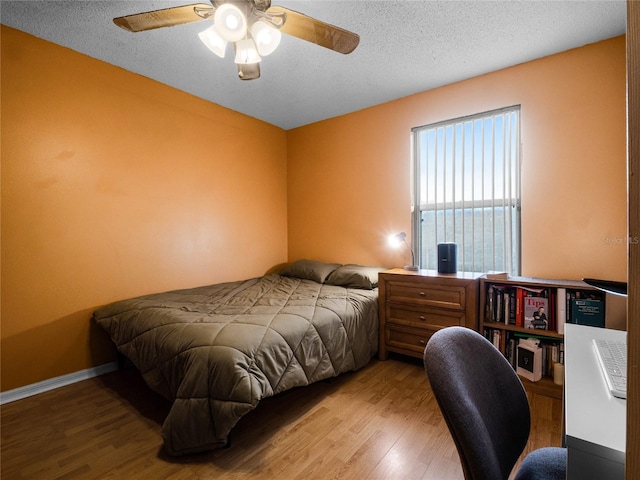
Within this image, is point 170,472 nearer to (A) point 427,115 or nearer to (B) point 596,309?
(B) point 596,309

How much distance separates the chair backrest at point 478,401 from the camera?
2.18 ft

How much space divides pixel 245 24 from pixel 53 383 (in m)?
2.83

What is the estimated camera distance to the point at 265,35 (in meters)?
1.61

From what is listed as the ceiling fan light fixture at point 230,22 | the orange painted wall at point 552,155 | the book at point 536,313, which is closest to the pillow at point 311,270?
the orange painted wall at point 552,155

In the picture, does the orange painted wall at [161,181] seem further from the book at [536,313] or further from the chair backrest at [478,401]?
the chair backrest at [478,401]

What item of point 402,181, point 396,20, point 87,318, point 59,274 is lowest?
point 87,318

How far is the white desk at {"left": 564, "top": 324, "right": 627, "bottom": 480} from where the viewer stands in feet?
1.86

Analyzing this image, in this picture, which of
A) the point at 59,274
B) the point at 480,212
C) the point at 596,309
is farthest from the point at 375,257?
the point at 59,274

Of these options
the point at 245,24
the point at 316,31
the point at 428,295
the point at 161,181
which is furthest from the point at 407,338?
the point at 161,181

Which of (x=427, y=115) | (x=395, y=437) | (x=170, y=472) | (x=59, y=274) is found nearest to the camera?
(x=170, y=472)

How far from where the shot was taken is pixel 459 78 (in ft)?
9.23

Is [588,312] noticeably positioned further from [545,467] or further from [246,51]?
[246,51]

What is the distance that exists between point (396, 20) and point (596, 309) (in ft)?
7.68

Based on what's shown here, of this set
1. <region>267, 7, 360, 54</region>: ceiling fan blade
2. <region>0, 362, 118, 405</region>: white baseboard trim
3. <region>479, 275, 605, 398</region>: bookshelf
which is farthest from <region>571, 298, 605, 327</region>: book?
<region>0, 362, 118, 405</region>: white baseboard trim
